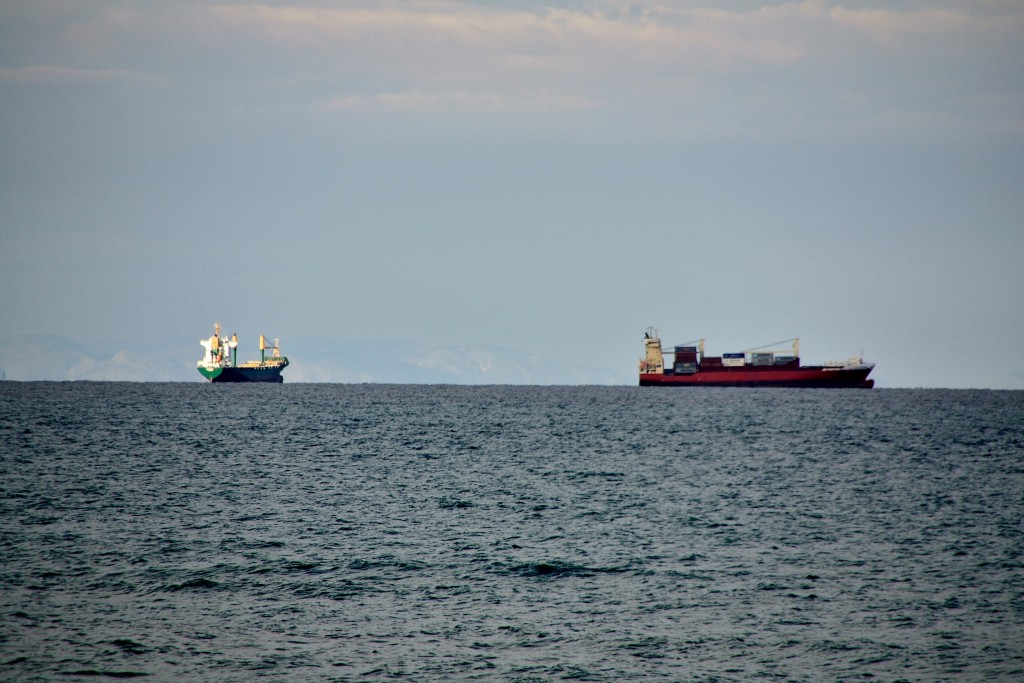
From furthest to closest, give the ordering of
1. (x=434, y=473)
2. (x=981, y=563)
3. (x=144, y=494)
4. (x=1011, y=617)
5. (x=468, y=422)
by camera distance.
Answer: (x=468, y=422)
(x=434, y=473)
(x=144, y=494)
(x=981, y=563)
(x=1011, y=617)

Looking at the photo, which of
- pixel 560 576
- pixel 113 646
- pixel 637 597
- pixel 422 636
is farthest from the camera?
pixel 560 576

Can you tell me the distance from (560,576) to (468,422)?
287 ft

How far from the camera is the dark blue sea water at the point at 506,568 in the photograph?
20.6 meters

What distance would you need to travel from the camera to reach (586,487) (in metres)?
51.0

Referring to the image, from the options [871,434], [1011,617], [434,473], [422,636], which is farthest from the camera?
[871,434]

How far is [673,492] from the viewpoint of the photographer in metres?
49.0

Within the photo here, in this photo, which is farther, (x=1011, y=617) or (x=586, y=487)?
(x=586, y=487)

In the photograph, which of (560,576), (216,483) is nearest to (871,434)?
(216,483)

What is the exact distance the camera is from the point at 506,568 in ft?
97.7

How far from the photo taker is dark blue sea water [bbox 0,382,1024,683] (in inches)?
811

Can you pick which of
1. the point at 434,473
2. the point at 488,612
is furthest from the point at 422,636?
the point at 434,473

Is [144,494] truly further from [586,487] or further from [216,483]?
[586,487]

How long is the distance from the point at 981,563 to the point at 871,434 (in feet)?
222

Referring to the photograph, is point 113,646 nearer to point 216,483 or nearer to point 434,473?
point 216,483
